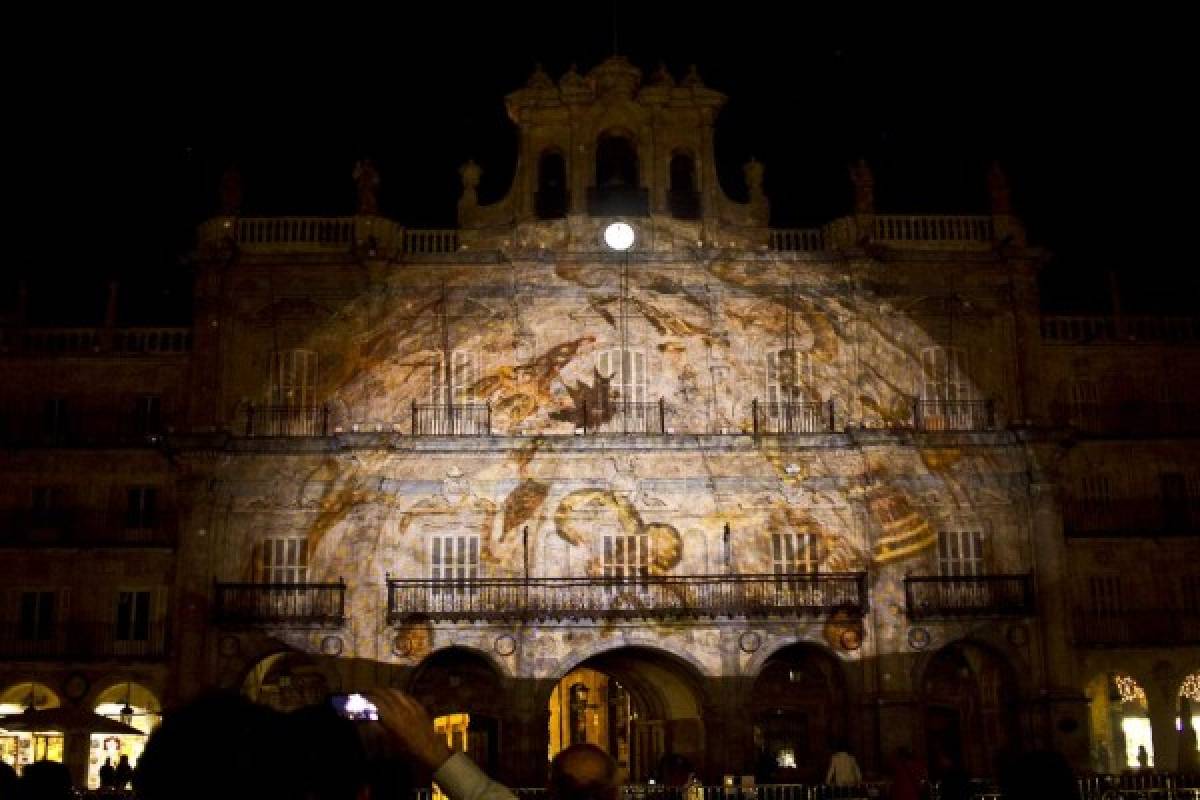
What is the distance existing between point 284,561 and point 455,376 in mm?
6617

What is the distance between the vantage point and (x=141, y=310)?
143 ft

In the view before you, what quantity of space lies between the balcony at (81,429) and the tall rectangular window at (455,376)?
813 cm

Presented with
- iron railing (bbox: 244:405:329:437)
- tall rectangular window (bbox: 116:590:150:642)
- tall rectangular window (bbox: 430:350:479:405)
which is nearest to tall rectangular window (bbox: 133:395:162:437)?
iron railing (bbox: 244:405:329:437)

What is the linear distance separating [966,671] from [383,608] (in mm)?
16046

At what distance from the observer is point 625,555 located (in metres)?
35.5

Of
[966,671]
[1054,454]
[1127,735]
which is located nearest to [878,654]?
[966,671]

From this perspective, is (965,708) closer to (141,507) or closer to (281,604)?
(281,604)

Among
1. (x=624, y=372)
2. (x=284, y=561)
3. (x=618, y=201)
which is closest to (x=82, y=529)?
(x=284, y=561)

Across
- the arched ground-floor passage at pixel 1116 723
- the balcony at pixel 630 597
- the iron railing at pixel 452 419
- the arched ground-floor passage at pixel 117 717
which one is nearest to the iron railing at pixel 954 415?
the balcony at pixel 630 597

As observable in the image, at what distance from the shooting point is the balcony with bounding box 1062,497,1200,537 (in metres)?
38.5

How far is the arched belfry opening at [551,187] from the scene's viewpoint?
38094 mm

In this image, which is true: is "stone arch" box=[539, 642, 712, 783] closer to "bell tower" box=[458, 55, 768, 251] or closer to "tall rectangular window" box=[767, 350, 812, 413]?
"tall rectangular window" box=[767, 350, 812, 413]

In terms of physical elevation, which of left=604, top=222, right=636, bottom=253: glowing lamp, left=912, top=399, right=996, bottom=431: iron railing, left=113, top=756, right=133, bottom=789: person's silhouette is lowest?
left=113, top=756, right=133, bottom=789: person's silhouette

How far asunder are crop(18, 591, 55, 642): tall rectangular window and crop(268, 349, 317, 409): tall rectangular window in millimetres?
8145
